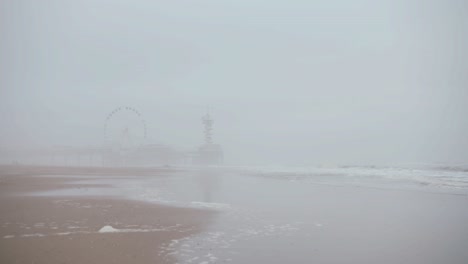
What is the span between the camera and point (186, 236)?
9352mm

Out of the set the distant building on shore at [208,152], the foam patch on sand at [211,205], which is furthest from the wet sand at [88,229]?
the distant building on shore at [208,152]

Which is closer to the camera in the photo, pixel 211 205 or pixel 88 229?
pixel 88 229

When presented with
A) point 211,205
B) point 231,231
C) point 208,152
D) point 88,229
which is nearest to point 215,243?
point 231,231

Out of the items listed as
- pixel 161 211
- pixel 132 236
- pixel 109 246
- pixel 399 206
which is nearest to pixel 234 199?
pixel 161 211

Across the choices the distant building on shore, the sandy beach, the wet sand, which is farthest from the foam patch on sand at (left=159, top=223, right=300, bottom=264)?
the distant building on shore

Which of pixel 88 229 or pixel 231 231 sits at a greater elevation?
pixel 88 229

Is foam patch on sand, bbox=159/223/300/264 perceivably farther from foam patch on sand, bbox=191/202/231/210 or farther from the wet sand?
foam patch on sand, bbox=191/202/231/210

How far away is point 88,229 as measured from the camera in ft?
32.4

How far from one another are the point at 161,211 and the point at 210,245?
5361mm

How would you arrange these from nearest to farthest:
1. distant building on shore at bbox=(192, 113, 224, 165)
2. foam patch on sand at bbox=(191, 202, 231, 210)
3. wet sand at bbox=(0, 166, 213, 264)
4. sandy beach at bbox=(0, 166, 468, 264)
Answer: wet sand at bbox=(0, 166, 213, 264) → sandy beach at bbox=(0, 166, 468, 264) → foam patch on sand at bbox=(191, 202, 231, 210) → distant building on shore at bbox=(192, 113, 224, 165)

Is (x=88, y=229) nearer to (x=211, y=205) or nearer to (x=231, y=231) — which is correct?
(x=231, y=231)

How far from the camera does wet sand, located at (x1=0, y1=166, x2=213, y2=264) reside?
732 cm

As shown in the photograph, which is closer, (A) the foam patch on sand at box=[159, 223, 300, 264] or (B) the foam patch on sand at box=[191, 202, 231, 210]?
(A) the foam patch on sand at box=[159, 223, 300, 264]

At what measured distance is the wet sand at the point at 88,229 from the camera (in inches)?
288
